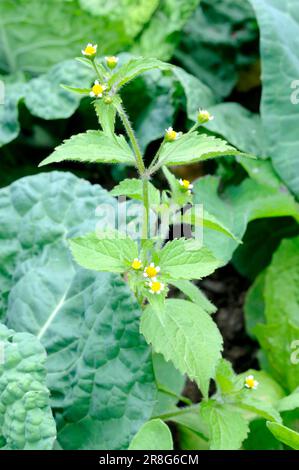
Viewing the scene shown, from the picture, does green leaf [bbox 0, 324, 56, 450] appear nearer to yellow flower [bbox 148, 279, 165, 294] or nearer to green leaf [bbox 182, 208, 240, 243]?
yellow flower [bbox 148, 279, 165, 294]

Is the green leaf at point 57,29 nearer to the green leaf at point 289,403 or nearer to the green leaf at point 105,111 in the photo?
the green leaf at point 105,111

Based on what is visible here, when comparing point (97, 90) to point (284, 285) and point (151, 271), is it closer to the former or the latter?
point (151, 271)

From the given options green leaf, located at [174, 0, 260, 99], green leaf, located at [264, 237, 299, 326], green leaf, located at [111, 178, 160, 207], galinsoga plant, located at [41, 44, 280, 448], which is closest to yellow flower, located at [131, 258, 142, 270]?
galinsoga plant, located at [41, 44, 280, 448]

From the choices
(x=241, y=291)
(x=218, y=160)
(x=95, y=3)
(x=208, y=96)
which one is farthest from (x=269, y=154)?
(x=95, y=3)

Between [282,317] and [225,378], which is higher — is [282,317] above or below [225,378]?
below

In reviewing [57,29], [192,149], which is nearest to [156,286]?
[192,149]
